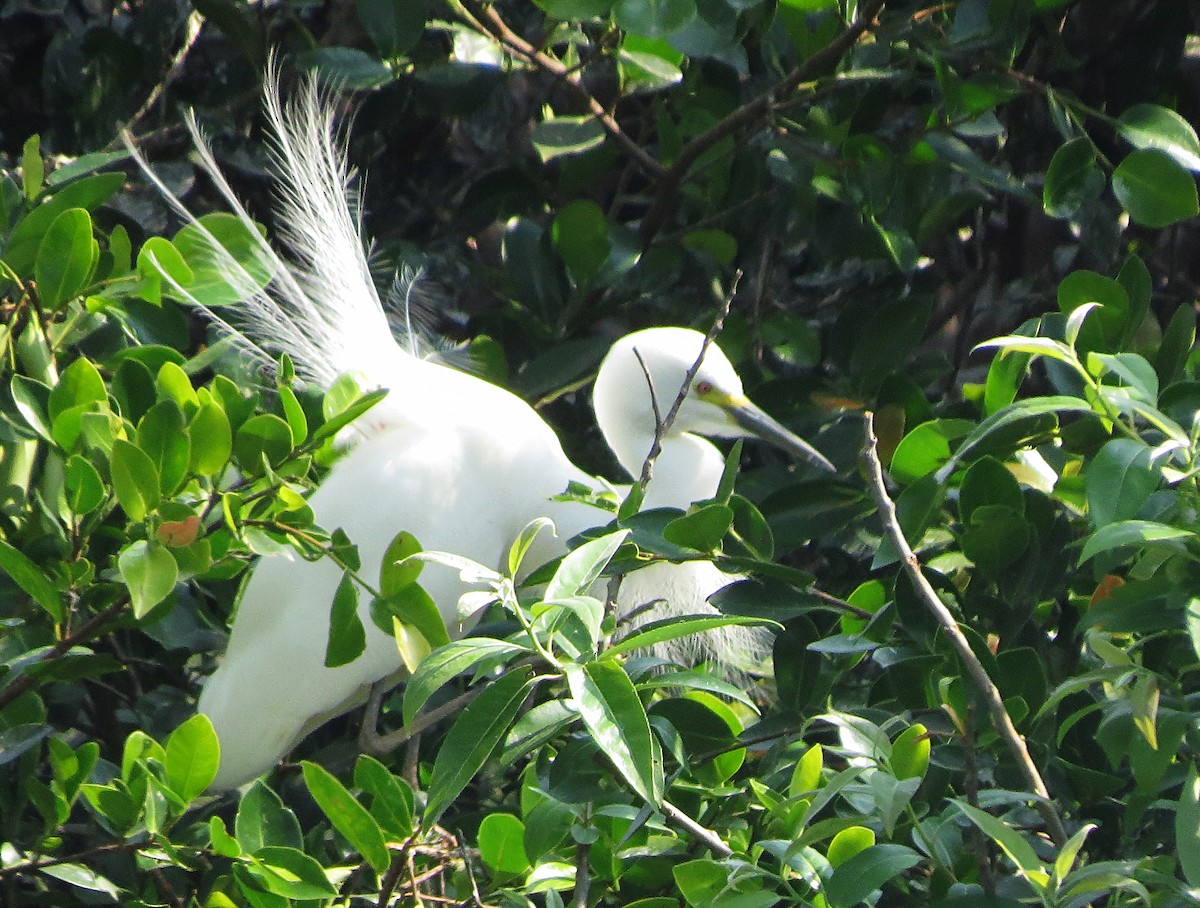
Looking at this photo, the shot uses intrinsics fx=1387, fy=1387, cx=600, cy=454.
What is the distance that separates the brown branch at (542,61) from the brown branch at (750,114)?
0.04 m

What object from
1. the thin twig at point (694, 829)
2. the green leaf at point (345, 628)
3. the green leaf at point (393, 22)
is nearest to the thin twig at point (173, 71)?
the green leaf at point (393, 22)

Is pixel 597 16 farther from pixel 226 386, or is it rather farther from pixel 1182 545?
pixel 1182 545

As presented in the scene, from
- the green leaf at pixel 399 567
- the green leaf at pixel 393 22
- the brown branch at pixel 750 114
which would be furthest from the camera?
the green leaf at pixel 393 22

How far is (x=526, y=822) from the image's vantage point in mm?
1072

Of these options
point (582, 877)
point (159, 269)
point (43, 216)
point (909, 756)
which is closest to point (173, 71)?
point (43, 216)

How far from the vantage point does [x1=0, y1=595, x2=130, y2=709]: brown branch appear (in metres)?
1.26

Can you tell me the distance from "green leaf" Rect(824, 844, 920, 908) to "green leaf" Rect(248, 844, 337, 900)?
1.44ft

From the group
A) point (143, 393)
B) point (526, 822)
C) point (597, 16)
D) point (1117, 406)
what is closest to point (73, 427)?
point (143, 393)

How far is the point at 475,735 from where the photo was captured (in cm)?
84

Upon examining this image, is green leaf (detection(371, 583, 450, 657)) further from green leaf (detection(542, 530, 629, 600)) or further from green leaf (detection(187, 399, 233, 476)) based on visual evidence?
green leaf (detection(542, 530, 629, 600))

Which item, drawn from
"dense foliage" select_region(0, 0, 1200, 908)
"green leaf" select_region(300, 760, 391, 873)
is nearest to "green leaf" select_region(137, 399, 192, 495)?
"dense foliage" select_region(0, 0, 1200, 908)

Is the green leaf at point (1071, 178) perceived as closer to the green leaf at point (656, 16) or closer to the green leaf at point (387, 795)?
the green leaf at point (656, 16)

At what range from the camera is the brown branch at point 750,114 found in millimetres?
1719

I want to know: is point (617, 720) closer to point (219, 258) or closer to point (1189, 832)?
point (1189, 832)
